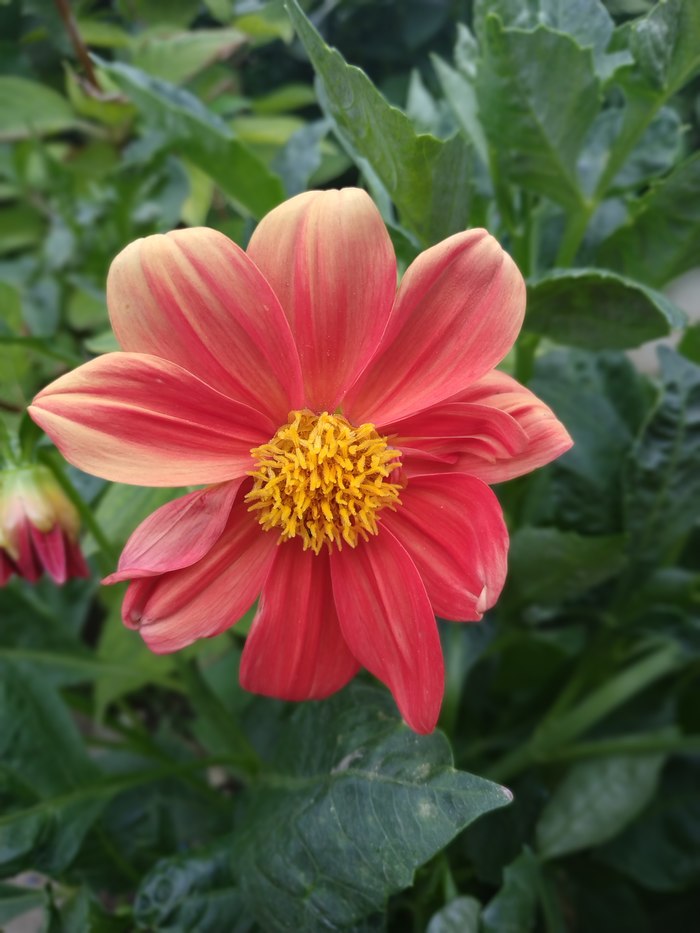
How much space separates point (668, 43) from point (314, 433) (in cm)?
33

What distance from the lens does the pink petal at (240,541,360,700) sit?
0.49 m

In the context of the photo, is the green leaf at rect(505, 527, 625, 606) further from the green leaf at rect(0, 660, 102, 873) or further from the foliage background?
the green leaf at rect(0, 660, 102, 873)

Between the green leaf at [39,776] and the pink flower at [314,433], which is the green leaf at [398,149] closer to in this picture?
the pink flower at [314,433]

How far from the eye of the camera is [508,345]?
438mm

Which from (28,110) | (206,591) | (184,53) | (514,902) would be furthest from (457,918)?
(28,110)

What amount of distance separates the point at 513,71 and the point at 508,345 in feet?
0.73

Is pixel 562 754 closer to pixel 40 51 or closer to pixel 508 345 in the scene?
pixel 508 345

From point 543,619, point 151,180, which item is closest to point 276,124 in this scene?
point 151,180

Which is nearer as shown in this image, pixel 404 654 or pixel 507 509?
pixel 404 654

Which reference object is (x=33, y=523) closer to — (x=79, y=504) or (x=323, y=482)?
(x=79, y=504)

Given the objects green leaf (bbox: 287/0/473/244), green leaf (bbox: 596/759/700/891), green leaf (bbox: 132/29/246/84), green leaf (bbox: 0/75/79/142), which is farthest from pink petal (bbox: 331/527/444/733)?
green leaf (bbox: 0/75/79/142)

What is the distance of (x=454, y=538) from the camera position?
468 mm

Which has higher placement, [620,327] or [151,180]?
[620,327]

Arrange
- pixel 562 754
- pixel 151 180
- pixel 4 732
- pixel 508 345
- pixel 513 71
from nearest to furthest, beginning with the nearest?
pixel 508 345, pixel 513 71, pixel 4 732, pixel 562 754, pixel 151 180
